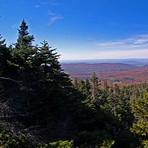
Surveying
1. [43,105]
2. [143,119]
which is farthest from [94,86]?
[43,105]

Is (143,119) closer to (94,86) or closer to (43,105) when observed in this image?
(43,105)

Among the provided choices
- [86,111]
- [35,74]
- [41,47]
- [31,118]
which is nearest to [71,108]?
[86,111]

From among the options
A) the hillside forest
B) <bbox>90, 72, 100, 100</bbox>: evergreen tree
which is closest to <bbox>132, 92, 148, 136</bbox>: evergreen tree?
the hillside forest

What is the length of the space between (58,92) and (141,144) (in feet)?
35.9

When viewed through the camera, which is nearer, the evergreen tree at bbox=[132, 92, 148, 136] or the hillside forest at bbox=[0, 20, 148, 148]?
the hillside forest at bbox=[0, 20, 148, 148]

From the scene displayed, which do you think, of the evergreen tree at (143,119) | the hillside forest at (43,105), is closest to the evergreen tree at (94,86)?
the hillside forest at (43,105)

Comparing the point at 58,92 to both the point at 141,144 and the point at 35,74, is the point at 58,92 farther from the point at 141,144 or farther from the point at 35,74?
the point at 141,144

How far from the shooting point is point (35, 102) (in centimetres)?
942

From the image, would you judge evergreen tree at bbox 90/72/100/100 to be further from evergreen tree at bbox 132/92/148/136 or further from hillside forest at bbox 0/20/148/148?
evergreen tree at bbox 132/92/148/136

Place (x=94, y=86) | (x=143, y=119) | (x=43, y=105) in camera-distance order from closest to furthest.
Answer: (x=43, y=105) → (x=143, y=119) → (x=94, y=86)

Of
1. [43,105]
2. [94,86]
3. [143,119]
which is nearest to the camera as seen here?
[43,105]

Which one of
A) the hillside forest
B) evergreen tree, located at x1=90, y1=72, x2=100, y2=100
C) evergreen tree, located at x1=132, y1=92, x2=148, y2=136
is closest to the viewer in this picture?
the hillside forest

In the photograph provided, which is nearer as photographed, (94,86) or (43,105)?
(43,105)

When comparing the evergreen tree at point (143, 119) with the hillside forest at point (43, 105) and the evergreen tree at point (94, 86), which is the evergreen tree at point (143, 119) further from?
the evergreen tree at point (94, 86)
